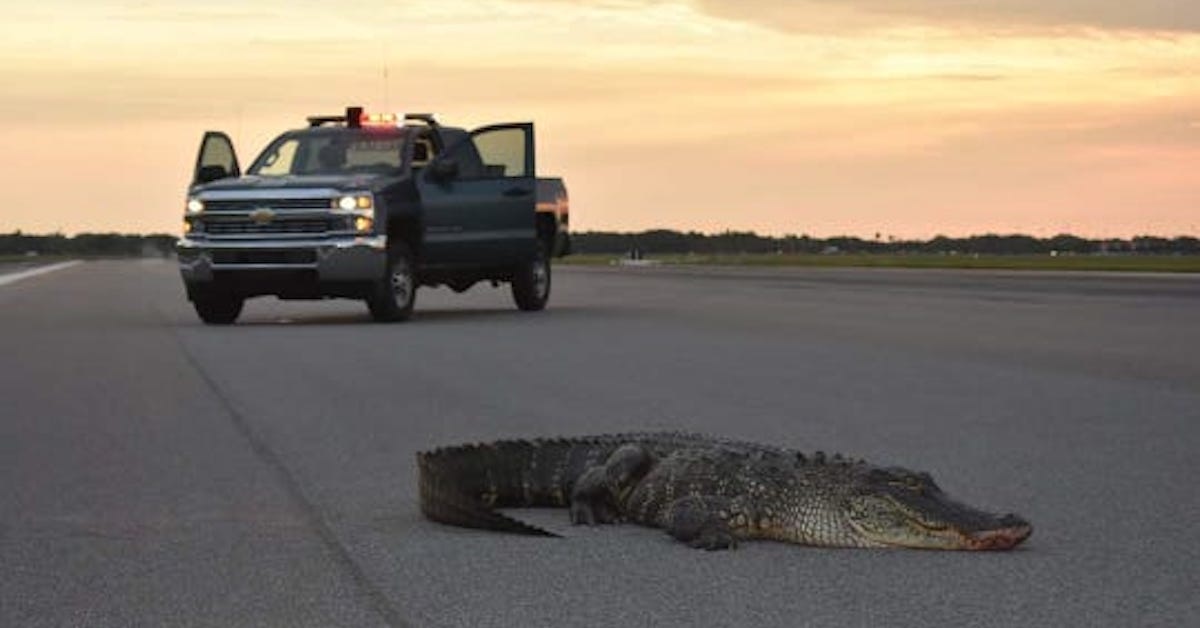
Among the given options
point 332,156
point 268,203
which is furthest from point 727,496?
point 332,156

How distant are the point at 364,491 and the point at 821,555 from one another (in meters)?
2.67

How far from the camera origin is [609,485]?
7.73 m

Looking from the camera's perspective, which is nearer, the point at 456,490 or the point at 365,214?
the point at 456,490

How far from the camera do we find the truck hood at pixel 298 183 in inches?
973

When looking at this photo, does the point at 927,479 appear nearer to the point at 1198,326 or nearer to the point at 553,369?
the point at 553,369

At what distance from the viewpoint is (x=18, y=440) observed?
447 inches

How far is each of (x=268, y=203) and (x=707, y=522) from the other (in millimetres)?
18274

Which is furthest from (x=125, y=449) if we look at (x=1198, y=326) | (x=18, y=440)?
(x=1198, y=326)

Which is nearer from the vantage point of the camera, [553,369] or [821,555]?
[821,555]

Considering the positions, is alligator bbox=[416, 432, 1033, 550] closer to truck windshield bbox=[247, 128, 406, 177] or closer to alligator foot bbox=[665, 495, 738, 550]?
alligator foot bbox=[665, 495, 738, 550]

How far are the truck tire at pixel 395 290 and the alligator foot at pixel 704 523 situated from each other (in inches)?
698

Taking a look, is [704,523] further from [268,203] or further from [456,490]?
[268,203]

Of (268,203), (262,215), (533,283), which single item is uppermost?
(268,203)

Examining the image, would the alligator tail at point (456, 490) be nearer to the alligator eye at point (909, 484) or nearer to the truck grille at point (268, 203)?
the alligator eye at point (909, 484)
